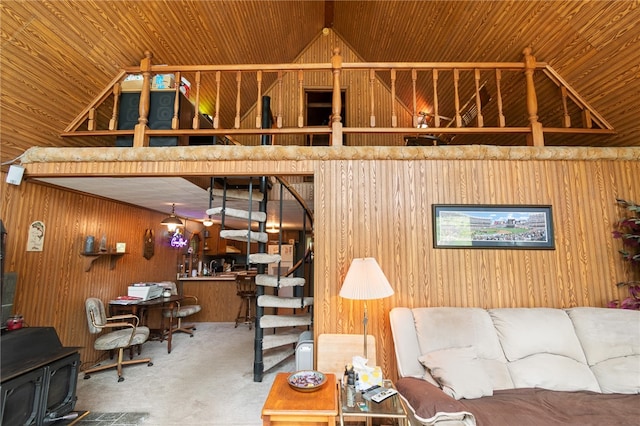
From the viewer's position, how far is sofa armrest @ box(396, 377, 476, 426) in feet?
Result: 5.76

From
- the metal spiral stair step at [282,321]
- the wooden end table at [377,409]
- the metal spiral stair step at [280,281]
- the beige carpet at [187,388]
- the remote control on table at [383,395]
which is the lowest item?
the beige carpet at [187,388]

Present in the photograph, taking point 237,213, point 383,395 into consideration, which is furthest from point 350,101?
point 383,395

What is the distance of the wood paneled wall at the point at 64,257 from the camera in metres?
3.08

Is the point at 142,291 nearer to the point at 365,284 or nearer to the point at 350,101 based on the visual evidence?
the point at 365,284

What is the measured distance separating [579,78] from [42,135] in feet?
18.3

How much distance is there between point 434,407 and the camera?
1.80 metres

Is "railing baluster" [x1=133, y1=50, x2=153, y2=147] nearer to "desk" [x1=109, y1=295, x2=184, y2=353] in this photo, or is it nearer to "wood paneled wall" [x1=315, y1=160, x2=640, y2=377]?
"wood paneled wall" [x1=315, y1=160, x2=640, y2=377]

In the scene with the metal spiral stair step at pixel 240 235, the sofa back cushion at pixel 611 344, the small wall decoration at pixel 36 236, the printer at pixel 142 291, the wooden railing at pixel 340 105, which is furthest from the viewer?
the printer at pixel 142 291

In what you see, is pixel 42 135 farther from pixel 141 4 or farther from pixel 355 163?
pixel 355 163

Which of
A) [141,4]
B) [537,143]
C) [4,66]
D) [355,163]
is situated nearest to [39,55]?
[4,66]

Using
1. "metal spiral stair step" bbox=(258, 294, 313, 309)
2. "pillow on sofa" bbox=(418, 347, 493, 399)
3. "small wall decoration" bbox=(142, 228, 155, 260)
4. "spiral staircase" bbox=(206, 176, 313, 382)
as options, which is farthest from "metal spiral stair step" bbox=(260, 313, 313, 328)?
"small wall decoration" bbox=(142, 228, 155, 260)

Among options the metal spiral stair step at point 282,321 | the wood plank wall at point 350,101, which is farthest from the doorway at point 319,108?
the metal spiral stair step at point 282,321

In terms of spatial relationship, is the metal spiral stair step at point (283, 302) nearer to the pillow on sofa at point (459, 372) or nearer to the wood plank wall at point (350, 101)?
the pillow on sofa at point (459, 372)

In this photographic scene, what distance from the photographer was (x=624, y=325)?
2355mm
